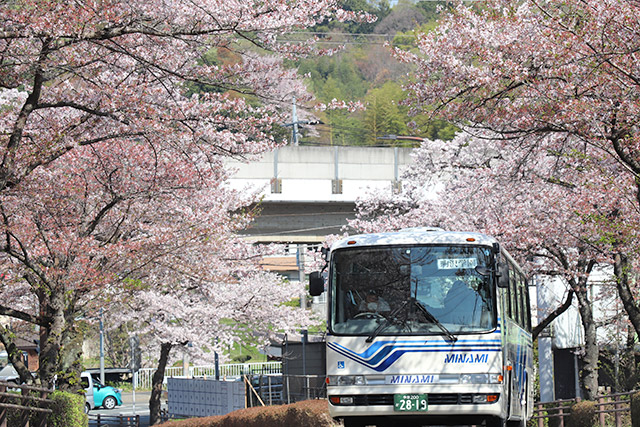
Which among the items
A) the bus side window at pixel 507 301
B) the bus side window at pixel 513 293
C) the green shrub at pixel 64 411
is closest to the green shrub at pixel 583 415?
the bus side window at pixel 513 293

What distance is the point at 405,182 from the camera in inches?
1380

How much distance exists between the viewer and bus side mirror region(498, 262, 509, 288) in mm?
11289

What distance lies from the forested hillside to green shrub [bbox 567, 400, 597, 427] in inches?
2050

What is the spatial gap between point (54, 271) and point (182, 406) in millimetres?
16640

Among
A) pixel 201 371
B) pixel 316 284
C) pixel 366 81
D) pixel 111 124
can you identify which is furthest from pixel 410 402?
pixel 366 81

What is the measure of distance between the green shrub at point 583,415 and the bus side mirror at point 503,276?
407 inches

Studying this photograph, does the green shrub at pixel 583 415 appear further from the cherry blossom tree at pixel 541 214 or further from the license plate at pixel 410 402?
the license plate at pixel 410 402

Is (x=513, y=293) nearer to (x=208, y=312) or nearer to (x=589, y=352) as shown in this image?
(x=589, y=352)

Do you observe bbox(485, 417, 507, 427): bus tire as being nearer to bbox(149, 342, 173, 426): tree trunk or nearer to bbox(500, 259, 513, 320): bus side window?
bbox(500, 259, 513, 320): bus side window

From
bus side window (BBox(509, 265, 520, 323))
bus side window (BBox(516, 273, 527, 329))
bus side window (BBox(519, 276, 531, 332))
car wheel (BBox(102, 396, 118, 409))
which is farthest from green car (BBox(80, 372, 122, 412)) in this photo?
bus side window (BBox(509, 265, 520, 323))

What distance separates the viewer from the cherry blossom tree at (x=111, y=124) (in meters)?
11.0

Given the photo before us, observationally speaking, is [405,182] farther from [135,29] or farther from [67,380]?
[135,29]

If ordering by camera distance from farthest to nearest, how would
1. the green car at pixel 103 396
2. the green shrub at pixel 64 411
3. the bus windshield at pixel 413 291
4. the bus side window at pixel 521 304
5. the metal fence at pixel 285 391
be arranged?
1. the green car at pixel 103 396
2. the metal fence at pixel 285 391
3. the green shrub at pixel 64 411
4. the bus side window at pixel 521 304
5. the bus windshield at pixel 413 291

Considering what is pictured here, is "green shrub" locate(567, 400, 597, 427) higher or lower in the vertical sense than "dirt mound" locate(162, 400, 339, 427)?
lower
